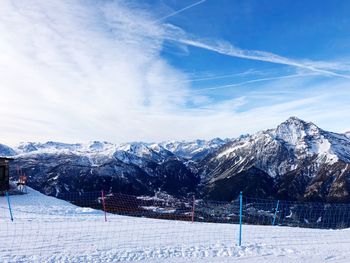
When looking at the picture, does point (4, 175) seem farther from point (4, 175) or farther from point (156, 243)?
point (156, 243)

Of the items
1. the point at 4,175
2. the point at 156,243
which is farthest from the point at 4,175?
the point at 156,243

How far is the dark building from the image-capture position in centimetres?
4539

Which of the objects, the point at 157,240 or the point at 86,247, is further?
the point at 157,240

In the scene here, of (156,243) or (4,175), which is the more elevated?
(4,175)

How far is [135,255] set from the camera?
14281mm

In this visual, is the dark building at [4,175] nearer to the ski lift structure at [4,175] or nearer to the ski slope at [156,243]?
the ski lift structure at [4,175]

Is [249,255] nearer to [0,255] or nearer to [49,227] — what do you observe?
[0,255]

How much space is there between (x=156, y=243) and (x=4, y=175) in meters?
36.8

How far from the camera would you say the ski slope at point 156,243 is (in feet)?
46.4

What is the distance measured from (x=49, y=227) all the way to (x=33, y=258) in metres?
8.41

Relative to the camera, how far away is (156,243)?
16.5 meters

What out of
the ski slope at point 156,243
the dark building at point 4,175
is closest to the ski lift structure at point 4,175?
the dark building at point 4,175

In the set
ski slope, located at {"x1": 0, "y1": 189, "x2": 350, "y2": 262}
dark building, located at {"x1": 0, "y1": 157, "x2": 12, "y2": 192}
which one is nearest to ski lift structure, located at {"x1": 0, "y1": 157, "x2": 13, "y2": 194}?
Answer: dark building, located at {"x1": 0, "y1": 157, "x2": 12, "y2": 192}

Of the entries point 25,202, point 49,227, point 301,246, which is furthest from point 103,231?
point 25,202
